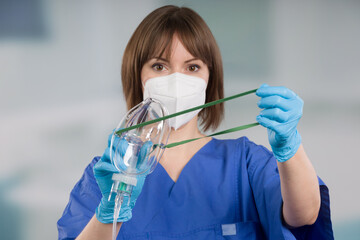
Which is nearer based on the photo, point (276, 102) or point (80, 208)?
point (276, 102)

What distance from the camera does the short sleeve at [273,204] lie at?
1.07 metres

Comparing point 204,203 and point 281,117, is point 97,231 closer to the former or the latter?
point 204,203

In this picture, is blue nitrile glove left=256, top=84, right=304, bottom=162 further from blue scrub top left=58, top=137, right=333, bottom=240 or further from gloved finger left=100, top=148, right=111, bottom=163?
gloved finger left=100, top=148, right=111, bottom=163

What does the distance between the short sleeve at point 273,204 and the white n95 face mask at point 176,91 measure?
0.24 metres

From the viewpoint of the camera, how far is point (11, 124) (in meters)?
1.81

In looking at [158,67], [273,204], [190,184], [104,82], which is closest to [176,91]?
[158,67]

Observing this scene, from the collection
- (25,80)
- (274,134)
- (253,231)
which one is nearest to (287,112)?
(274,134)

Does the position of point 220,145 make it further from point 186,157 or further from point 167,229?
point 167,229

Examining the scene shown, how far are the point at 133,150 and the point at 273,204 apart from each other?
393 mm

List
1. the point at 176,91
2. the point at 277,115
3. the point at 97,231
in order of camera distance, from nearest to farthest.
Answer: the point at 277,115 → the point at 97,231 → the point at 176,91

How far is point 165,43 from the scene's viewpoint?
125cm

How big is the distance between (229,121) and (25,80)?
2.90 ft

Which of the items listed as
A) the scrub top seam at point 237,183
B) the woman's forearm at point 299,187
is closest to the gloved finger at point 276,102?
the woman's forearm at point 299,187

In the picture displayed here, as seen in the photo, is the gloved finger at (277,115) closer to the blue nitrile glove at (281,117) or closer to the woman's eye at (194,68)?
the blue nitrile glove at (281,117)
